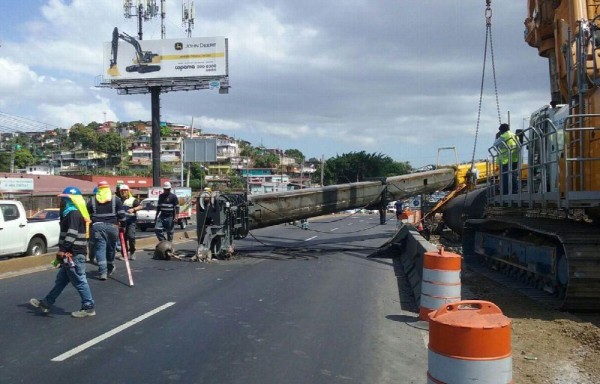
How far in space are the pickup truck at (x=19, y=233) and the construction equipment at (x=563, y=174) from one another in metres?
11.7

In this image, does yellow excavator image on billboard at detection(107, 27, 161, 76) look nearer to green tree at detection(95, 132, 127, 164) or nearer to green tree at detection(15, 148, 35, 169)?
green tree at detection(15, 148, 35, 169)

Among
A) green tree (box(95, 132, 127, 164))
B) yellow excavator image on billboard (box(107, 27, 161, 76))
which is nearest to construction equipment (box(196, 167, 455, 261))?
yellow excavator image on billboard (box(107, 27, 161, 76))

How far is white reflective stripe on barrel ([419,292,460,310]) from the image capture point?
7207 mm

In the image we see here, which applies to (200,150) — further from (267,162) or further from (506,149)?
(267,162)

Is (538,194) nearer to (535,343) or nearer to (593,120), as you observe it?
(593,120)

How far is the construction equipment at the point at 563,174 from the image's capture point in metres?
7.55

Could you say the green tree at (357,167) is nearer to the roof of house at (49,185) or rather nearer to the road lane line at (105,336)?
the roof of house at (49,185)

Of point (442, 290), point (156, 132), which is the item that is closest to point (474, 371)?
point (442, 290)

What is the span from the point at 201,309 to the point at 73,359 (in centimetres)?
267

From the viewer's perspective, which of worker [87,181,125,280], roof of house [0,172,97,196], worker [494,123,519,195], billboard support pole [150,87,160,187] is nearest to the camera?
worker [87,181,125,280]

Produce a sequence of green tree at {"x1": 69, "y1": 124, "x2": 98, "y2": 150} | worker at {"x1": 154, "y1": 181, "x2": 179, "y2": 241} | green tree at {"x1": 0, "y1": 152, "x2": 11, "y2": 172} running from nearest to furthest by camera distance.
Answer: worker at {"x1": 154, "y1": 181, "x2": 179, "y2": 241} → green tree at {"x1": 0, "y1": 152, "x2": 11, "y2": 172} → green tree at {"x1": 69, "y1": 124, "x2": 98, "y2": 150}

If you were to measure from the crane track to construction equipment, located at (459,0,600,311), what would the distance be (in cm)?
1

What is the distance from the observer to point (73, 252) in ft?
23.9

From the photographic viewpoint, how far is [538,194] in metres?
8.80
